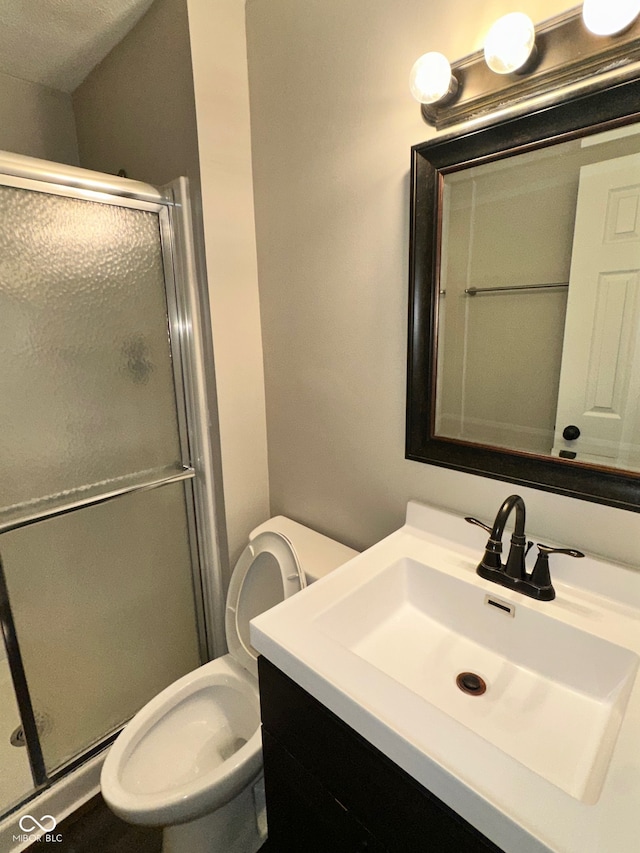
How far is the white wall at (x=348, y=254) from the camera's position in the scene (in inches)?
39.4

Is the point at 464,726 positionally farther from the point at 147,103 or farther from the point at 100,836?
the point at 147,103

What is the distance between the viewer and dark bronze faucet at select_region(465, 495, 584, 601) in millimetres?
886

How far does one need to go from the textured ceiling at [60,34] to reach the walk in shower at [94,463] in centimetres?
55

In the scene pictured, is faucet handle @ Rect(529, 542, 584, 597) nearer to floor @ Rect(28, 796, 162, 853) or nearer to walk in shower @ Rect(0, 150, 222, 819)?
walk in shower @ Rect(0, 150, 222, 819)

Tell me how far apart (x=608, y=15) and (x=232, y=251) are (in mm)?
1059

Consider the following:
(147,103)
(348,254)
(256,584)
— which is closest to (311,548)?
(256,584)

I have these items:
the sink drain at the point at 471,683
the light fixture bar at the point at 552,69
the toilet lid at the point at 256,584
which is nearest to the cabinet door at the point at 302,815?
the sink drain at the point at 471,683

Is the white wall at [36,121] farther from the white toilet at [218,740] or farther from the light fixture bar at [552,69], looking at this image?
the white toilet at [218,740]

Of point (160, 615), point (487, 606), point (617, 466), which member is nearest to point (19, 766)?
point (160, 615)

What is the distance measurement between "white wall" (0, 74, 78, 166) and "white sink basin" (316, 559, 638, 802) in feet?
7.03

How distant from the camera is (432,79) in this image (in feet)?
3.06

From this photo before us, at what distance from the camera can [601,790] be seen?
0.54 m

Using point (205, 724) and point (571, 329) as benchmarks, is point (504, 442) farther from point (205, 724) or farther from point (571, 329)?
point (205, 724)

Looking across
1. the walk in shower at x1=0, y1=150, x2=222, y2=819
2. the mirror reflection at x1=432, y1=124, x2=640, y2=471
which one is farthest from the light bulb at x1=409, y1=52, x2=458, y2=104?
the walk in shower at x1=0, y1=150, x2=222, y2=819
